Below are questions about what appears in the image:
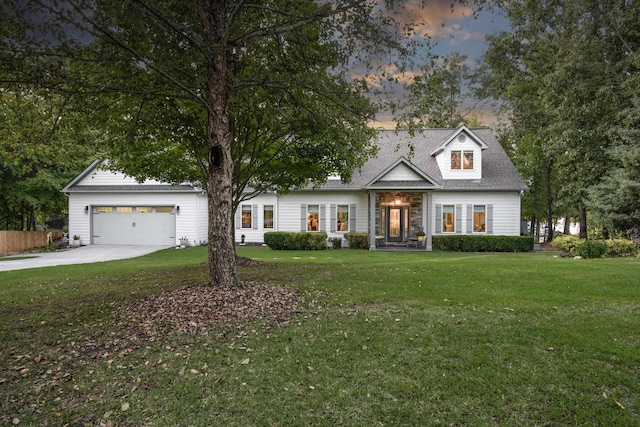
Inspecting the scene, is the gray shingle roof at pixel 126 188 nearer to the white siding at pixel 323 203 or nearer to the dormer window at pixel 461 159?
the white siding at pixel 323 203

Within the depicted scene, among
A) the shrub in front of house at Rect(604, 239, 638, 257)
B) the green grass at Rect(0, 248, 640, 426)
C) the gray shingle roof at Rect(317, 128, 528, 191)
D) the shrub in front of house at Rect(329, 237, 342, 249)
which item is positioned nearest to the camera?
the green grass at Rect(0, 248, 640, 426)

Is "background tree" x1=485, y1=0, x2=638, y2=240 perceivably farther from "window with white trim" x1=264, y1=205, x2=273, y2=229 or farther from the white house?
"window with white trim" x1=264, y1=205, x2=273, y2=229

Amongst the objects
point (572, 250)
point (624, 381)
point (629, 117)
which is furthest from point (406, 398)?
point (572, 250)

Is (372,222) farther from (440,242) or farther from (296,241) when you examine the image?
(296,241)

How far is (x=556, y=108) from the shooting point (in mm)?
15617

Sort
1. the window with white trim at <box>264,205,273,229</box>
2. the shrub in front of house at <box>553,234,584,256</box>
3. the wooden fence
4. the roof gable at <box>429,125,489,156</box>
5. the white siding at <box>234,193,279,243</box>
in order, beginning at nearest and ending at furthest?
the shrub in front of house at <box>553,234,584,256</box>
the wooden fence
the roof gable at <box>429,125,489,156</box>
the white siding at <box>234,193,279,243</box>
the window with white trim at <box>264,205,273,229</box>

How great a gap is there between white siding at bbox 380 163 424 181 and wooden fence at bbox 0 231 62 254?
18139 millimetres

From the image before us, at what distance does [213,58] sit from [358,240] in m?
14.1

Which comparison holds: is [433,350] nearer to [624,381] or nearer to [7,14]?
[624,381]

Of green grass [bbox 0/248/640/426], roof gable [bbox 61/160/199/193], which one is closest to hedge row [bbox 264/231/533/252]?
roof gable [bbox 61/160/199/193]

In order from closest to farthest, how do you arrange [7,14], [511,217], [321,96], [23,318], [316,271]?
1. [7,14]
2. [23,318]
3. [321,96]
4. [316,271]
5. [511,217]

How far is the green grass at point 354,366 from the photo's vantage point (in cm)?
321

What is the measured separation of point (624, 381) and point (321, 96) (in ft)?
19.9

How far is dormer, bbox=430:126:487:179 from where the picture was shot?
19.7 m
